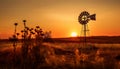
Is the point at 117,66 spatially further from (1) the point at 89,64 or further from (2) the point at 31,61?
(2) the point at 31,61

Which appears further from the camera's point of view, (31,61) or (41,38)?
(41,38)

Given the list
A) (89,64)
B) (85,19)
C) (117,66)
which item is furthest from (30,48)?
(85,19)

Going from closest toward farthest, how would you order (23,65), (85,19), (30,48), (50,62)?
(23,65)
(30,48)
(50,62)
(85,19)

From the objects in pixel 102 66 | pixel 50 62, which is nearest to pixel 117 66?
pixel 102 66

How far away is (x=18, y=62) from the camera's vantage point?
14219 mm

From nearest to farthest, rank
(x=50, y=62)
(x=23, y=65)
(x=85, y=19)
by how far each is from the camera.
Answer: (x=23, y=65) < (x=50, y=62) < (x=85, y=19)

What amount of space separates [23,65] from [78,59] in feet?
9.05

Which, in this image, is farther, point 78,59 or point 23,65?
point 78,59

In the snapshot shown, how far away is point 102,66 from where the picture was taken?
44.5 ft

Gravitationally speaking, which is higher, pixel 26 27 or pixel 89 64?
pixel 26 27

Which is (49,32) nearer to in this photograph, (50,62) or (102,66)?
(50,62)

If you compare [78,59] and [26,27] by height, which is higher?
[26,27]

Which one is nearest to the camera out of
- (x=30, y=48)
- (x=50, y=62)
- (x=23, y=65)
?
(x=23, y=65)

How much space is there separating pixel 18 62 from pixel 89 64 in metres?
2.95
